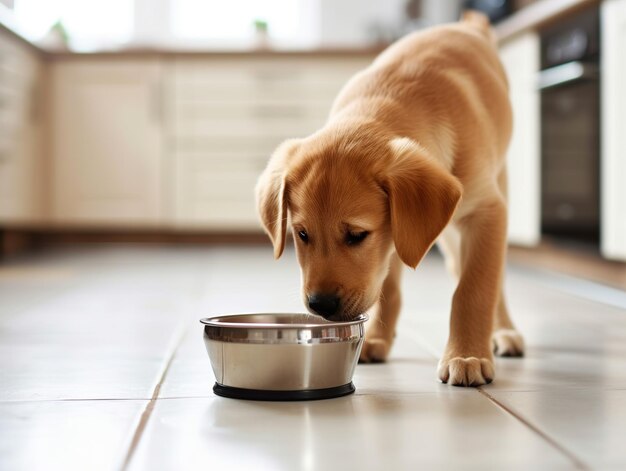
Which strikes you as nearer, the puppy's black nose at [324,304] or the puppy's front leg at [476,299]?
the puppy's black nose at [324,304]

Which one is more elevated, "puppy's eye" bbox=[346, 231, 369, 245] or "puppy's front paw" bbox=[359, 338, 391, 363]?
"puppy's eye" bbox=[346, 231, 369, 245]

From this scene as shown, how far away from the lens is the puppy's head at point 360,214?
167 cm

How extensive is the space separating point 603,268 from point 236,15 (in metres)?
4.87

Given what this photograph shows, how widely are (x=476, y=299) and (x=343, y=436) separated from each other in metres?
0.62

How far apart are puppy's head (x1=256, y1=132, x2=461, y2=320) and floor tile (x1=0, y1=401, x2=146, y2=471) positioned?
1.36 feet

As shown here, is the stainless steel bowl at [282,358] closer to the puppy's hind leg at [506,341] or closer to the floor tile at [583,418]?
the floor tile at [583,418]

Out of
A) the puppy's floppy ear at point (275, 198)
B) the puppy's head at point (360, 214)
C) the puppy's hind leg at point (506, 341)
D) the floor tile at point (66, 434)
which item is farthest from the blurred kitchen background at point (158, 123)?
the floor tile at point (66, 434)

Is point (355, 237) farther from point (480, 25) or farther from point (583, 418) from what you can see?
point (480, 25)

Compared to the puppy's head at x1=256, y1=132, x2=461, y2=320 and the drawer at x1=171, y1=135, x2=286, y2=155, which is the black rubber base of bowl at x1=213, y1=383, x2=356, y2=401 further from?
the drawer at x1=171, y1=135, x2=286, y2=155

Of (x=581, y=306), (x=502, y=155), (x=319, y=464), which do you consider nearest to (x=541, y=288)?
(x=581, y=306)

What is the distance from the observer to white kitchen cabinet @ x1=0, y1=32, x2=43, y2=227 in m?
4.97

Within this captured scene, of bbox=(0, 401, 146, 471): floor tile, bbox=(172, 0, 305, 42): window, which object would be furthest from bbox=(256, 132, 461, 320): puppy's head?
bbox=(172, 0, 305, 42): window

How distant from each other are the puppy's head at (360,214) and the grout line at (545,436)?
0.95 ft

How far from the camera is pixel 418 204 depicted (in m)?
Result: 1.68
